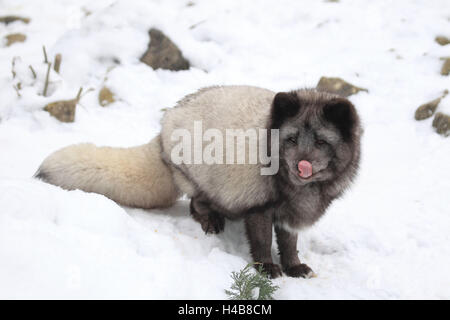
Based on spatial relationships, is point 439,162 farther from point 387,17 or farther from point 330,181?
point 387,17

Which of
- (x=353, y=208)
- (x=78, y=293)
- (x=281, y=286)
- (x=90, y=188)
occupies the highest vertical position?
(x=78, y=293)

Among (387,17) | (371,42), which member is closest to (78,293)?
(371,42)

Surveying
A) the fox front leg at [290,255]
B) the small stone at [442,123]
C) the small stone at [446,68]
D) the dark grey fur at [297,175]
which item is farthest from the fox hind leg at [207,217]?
the small stone at [446,68]

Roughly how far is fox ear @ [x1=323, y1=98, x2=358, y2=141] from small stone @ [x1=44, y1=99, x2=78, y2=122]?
495cm

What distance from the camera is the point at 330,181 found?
3.63 metres

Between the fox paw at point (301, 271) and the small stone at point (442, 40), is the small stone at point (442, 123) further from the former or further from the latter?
the fox paw at point (301, 271)

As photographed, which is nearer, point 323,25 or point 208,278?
point 208,278

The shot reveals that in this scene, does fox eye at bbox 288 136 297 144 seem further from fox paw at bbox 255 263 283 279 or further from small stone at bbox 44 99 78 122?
small stone at bbox 44 99 78 122

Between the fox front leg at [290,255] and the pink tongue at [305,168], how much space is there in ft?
3.45

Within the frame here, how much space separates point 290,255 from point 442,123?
3.79 m

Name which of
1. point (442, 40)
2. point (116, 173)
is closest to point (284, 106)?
point (116, 173)

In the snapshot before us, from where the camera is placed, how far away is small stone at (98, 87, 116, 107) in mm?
7977
